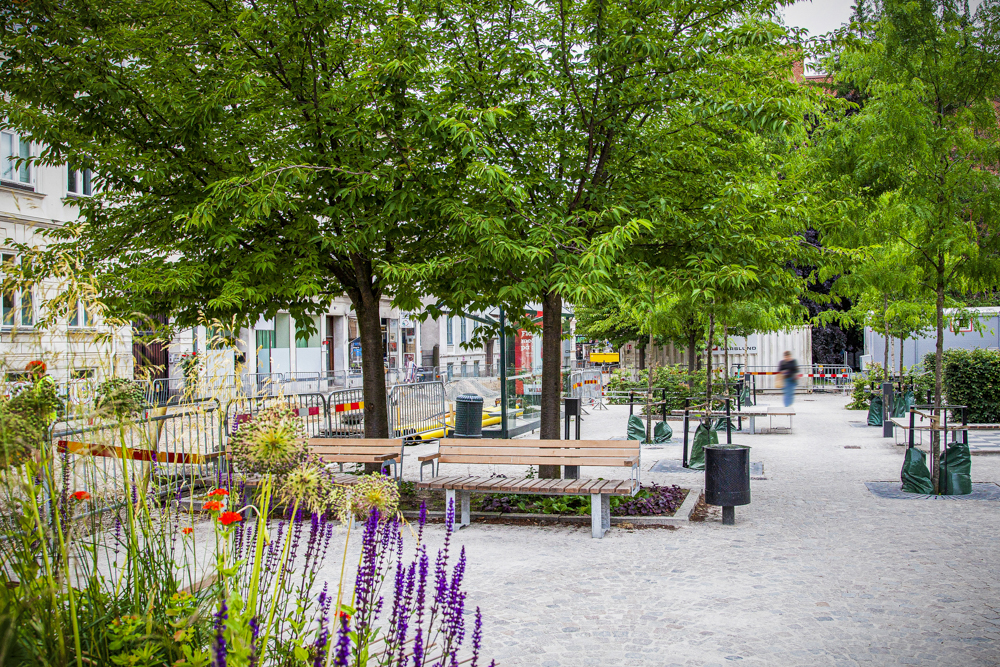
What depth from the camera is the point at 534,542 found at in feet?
27.7

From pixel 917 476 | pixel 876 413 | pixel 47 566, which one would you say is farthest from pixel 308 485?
pixel 876 413

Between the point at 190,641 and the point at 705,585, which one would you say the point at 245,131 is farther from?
the point at 190,641

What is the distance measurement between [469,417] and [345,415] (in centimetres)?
264

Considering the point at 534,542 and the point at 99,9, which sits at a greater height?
the point at 99,9

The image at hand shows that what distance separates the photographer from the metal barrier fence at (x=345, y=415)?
15.8 m

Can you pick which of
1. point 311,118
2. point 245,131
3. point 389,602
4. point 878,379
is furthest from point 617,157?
point 878,379

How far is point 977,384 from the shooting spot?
741 inches

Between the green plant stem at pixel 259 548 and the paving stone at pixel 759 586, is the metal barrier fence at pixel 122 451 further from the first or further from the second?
the paving stone at pixel 759 586

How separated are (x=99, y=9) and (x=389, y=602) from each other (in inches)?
304

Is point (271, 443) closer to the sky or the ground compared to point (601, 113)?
closer to the ground

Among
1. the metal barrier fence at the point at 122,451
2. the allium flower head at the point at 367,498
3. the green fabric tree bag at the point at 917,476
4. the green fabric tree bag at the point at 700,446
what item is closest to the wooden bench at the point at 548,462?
the green fabric tree bag at the point at 917,476

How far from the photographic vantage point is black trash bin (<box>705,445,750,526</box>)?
8906 millimetres

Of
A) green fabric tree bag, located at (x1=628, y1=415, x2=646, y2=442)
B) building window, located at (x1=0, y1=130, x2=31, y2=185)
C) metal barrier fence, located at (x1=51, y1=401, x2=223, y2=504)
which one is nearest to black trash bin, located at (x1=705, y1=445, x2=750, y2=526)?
metal barrier fence, located at (x1=51, y1=401, x2=223, y2=504)

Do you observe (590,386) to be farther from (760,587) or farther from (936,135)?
(760,587)
